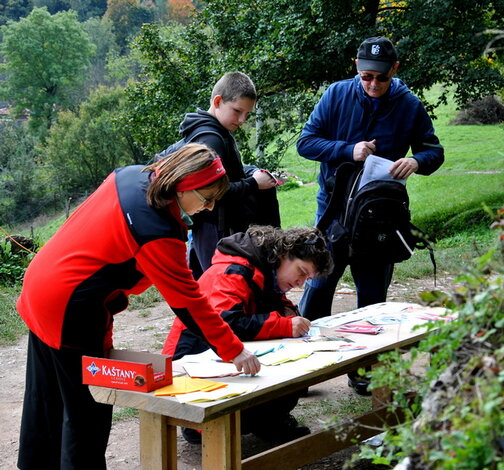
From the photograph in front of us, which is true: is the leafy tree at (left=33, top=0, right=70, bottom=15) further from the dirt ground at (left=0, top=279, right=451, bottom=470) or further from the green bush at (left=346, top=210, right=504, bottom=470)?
the green bush at (left=346, top=210, right=504, bottom=470)

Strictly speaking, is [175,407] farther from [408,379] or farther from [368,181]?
[368,181]

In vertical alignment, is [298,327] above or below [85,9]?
below

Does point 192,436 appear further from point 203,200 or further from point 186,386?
point 203,200

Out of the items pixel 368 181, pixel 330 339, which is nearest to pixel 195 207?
pixel 330 339

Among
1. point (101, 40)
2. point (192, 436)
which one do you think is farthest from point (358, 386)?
point (101, 40)

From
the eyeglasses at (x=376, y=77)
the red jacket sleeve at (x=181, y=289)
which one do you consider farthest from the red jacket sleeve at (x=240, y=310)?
the eyeglasses at (x=376, y=77)

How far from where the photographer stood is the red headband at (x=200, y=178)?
272 cm

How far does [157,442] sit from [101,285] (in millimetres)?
649

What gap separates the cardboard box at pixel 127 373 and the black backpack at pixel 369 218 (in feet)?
6.23

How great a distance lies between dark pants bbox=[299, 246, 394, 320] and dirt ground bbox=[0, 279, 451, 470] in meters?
0.32

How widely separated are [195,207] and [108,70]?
234 feet

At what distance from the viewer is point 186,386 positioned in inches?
108

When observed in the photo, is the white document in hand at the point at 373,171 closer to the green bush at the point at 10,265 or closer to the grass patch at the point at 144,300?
the grass patch at the point at 144,300

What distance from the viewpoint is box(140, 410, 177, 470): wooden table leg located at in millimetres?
2834
